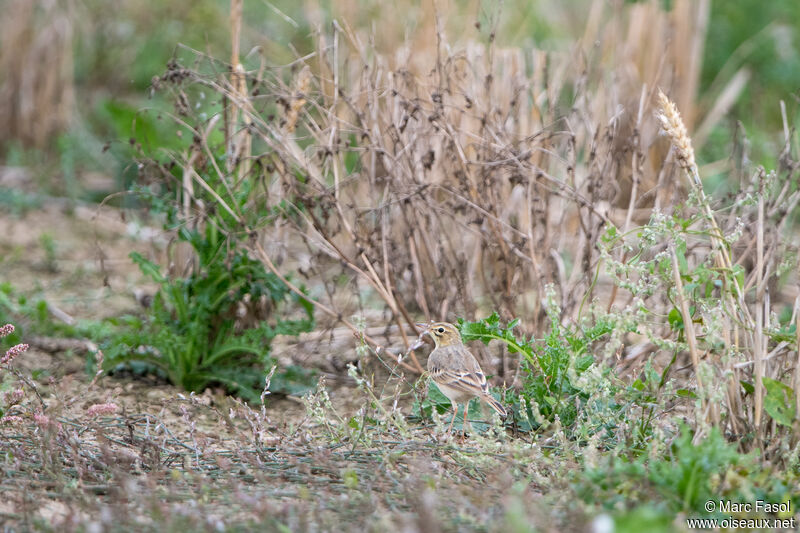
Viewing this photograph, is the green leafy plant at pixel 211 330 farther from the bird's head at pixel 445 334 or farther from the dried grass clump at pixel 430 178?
the bird's head at pixel 445 334

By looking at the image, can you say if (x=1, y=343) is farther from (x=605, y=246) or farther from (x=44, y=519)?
(x=605, y=246)

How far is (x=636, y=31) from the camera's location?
24.1 feet

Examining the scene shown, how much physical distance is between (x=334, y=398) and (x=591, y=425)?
143 cm

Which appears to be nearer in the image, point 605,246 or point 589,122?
point 605,246

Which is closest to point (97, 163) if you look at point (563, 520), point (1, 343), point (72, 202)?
point (72, 202)

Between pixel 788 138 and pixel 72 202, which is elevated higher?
pixel 788 138

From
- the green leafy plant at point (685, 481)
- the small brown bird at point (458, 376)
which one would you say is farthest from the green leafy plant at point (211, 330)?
the green leafy plant at point (685, 481)

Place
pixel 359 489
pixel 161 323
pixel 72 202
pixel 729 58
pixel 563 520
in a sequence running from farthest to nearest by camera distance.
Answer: pixel 729 58, pixel 72 202, pixel 161 323, pixel 359 489, pixel 563 520

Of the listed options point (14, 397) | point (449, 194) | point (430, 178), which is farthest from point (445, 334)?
point (14, 397)

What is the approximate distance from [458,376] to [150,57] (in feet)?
21.3

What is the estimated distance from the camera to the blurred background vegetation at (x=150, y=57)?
729cm

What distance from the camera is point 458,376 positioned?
3.18 m

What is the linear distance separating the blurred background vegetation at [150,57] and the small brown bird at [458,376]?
3.60 metres

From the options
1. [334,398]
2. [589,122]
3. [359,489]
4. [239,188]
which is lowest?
[334,398]
